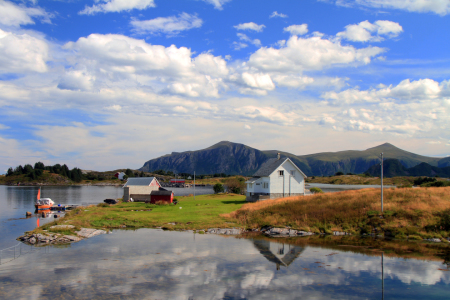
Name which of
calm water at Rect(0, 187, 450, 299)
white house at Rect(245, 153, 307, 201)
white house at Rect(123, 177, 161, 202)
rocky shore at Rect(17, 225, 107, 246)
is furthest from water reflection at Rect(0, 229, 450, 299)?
white house at Rect(123, 177, 161, 202)

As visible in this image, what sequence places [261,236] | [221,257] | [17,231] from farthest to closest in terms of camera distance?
[17,231]
[261,236]
[221,257]

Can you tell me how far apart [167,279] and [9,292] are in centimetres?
887

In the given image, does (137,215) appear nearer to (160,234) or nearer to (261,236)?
(160,234)

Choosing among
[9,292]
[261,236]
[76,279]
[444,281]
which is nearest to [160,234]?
[261,236]

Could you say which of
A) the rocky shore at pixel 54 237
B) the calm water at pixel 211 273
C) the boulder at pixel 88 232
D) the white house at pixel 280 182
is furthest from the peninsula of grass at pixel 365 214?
the rocky shore at pixel 54 237

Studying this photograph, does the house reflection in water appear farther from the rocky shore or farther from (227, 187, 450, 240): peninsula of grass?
the rocky shore

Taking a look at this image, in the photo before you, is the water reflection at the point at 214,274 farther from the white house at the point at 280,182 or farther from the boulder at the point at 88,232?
the white house at the point at 280,182

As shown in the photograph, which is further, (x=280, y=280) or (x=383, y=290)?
(x=280, y=280)

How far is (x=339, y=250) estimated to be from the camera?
95.0 ft

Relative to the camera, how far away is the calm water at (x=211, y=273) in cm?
1808

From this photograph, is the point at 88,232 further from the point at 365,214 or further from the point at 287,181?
the point at 287,181

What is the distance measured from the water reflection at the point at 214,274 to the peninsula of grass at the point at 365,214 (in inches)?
401

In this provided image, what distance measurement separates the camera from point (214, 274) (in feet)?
70.9

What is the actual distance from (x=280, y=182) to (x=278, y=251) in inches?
1565
